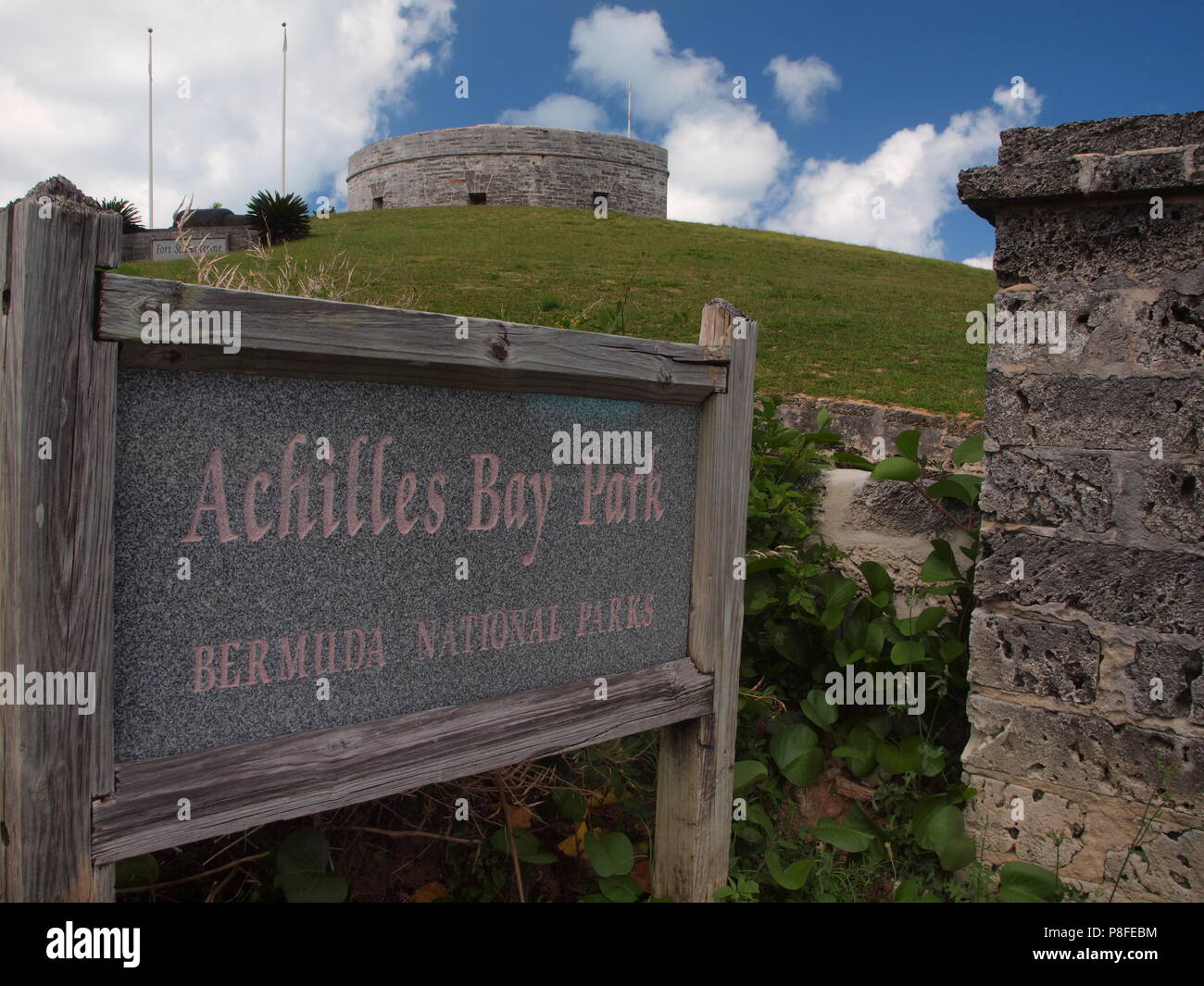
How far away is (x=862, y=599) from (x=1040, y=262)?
113cm

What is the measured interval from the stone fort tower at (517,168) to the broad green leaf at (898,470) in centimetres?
2855

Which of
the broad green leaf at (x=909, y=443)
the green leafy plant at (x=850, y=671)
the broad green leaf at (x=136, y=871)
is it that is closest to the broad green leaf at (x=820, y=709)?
the green leafy plant at (x=850, y=671)

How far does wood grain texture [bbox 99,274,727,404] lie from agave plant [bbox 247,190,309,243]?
69.2ft

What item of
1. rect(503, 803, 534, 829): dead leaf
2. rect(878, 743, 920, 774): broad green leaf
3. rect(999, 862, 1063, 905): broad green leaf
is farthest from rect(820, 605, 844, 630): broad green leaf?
rect(503, 803, 534, 829): dead leaf

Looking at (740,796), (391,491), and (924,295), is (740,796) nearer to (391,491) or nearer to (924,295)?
(391,491)

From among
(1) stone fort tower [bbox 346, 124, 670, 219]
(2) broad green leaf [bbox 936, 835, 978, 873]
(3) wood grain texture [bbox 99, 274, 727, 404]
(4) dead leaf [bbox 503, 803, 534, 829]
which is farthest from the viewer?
(1) stone fort tower [bbox 346, 124, 670, 219]

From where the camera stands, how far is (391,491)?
1.82 meters

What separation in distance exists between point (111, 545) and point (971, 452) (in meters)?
2.51

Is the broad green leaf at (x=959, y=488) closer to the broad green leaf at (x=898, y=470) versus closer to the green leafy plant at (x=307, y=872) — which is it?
the broad green leaf at (x=898, y=470)

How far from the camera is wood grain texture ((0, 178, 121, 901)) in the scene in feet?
4.70

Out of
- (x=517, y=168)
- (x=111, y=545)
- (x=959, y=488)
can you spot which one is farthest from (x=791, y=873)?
(x=517, y=168)

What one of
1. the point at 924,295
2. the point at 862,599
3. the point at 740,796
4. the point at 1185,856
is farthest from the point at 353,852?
the point at 924,295

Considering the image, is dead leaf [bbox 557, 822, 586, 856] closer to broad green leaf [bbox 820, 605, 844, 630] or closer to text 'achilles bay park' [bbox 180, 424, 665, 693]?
text 'achilles bay park' [bbox 180, 424, 665, 693]

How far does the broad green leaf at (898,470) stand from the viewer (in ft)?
9.86
